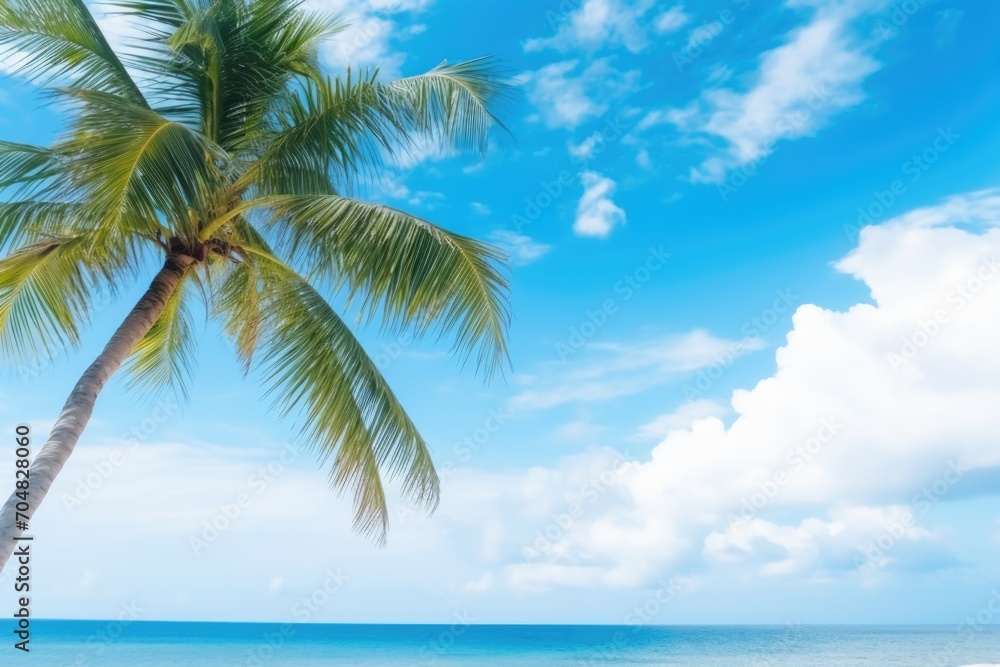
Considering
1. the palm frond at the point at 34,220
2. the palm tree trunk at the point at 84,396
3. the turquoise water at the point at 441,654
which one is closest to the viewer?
the palm tree trunk at the point at 84,396

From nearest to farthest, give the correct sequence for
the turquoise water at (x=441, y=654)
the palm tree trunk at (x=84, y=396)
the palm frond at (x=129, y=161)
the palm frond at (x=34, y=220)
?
the palm tree trunk at (x=84, y=396) → the palm frond at (x=129, y=161) → the palm frond at (x=34, y=220) → the turquoise water at (x=441, y=654)

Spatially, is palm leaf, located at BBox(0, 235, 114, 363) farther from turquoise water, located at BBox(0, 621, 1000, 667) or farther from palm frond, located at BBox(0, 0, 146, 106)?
turquoise water, located at BBox(0, 621, 1000, 667)

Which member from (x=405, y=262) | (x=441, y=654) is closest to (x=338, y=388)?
(x=405, y=262)

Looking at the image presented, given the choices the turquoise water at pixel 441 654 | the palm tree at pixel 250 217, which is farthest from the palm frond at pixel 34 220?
the turquoise water at pixel 441 654

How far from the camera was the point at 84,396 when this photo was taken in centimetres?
548

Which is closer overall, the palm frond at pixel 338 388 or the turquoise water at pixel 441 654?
the palm frond at pixel 338 388

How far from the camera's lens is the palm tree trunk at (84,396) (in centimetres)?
480

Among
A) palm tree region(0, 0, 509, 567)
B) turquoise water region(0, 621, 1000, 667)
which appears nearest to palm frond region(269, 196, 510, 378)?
palm tree region(0, 0, 509, 567)

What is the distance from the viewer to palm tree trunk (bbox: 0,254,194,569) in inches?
189

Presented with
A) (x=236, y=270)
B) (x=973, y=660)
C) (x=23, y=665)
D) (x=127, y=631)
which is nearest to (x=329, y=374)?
(x=236, y=270)

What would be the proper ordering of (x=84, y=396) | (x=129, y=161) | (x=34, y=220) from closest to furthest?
1. (x=129, y=161)
2. (x=84, y=396)
3. (x=34, y=220)

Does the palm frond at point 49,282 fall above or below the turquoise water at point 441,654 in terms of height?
above

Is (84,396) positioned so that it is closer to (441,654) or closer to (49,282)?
(49,282)

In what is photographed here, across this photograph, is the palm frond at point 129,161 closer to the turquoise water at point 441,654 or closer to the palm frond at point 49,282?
the palm frond at point 49,282
